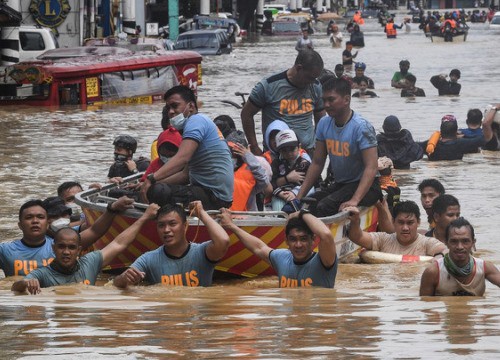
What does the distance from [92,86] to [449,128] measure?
41.5 ft

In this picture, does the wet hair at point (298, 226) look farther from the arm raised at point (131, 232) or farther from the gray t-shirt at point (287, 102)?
the gray t-shirt at point (287, 102)

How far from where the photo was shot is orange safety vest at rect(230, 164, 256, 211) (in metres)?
11.4

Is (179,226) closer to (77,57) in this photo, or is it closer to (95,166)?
(95,166)

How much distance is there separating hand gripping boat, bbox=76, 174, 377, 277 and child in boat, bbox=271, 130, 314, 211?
61cm

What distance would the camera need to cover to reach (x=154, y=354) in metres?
6.49

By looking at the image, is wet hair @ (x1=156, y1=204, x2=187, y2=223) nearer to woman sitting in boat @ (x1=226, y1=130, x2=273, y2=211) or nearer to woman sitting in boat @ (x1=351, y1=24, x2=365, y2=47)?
woman sitting in boat @ (x1=226, y1=130, x2=273, y2=211)

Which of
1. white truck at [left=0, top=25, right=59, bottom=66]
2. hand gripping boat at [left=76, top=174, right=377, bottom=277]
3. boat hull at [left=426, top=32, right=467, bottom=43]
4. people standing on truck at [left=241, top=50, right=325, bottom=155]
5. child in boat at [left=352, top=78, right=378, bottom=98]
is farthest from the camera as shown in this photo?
boat hull at [left=426, top=32, right=467, bottom=43]

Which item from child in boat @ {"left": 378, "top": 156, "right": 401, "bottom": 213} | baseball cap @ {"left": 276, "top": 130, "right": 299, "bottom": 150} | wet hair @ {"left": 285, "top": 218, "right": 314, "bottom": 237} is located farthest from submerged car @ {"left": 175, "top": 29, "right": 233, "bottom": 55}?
wet hair @ {"left": 285, "top": 218, "right": 314, "bottom": 237}

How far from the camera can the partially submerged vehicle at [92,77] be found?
1187 inches

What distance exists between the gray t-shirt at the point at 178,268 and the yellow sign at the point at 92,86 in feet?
70.9

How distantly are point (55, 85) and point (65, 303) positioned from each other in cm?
2254

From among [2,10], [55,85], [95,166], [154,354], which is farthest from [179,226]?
[2,10]

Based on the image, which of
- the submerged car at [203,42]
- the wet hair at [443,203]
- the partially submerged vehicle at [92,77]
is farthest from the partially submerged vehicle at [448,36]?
the wet hair at [443,203]

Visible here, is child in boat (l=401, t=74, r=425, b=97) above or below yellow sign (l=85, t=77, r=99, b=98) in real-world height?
below
